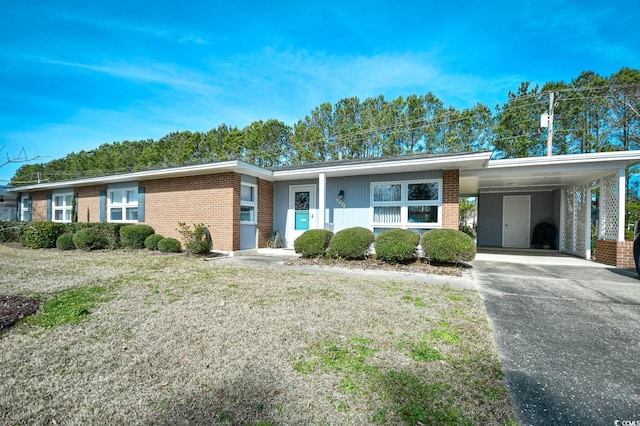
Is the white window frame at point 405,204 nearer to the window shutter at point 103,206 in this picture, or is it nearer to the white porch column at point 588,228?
the white porch column at point 588,228

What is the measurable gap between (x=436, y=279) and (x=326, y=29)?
9.01m

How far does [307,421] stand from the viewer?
6.12ft

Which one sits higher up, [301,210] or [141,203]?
[141,203]

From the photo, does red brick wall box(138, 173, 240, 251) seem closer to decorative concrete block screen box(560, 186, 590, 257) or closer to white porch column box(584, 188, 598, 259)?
white porch column box(584, 188, 598, 259)

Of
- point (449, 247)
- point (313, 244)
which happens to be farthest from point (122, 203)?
point (449, 247)

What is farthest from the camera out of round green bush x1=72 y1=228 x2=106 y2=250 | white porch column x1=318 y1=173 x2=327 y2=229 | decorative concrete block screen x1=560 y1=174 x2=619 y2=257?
round green bush x1=72 y1=228 x2=106 y2=250

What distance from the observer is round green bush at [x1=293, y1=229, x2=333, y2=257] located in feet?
29.0

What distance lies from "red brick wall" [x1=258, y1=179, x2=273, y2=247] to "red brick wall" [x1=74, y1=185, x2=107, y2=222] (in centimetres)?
780

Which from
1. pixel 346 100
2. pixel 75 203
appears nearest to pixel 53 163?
pixel 75 203

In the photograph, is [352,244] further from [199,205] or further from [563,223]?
[563,223]

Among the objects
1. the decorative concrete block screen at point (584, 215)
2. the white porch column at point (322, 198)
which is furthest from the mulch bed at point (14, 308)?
the decorative concrete block screen at point (584, 215)

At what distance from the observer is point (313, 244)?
884 centimetres

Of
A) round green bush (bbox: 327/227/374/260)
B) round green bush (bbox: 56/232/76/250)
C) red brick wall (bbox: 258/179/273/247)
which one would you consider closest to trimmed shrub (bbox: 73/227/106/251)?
round green bush (bbox: 56/232/76/250)

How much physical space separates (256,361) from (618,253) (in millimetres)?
10226
